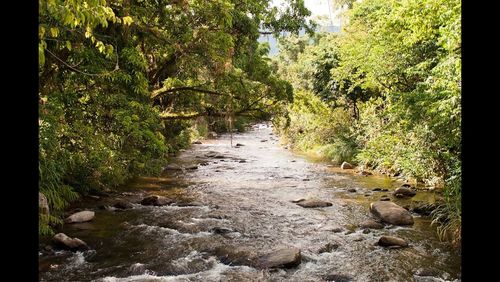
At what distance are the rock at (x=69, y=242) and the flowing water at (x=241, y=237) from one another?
181 millimetres

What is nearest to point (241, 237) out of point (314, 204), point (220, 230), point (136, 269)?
point (220, 230)

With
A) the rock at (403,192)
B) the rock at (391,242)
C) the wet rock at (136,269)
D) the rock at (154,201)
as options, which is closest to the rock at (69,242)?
the wet rock at (136,269)

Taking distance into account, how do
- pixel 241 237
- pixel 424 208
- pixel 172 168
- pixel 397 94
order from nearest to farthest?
pixel 241 237 < pixel 424 208 < pixel 397 94 < pixel 172 168

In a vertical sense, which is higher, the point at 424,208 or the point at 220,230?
the point at 424,208

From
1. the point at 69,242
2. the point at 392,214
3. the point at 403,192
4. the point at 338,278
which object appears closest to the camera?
the point at 338,278

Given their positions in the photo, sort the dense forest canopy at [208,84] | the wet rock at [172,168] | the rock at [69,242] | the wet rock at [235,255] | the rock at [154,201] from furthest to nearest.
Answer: the wet rock at [172,168] < the rock at [154,201] < the dense forest canopy at [208,84] < the rock at [69,242] < the wet rock at [235,255]

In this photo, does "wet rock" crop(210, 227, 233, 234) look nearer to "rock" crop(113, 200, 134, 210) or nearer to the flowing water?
the flowing water

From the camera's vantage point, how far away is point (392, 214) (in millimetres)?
10055

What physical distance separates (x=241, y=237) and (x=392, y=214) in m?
3.88

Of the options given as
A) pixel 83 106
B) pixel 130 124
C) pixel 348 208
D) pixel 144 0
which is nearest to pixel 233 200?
pixel 348 208

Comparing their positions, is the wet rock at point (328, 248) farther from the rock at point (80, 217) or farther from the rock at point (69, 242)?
the rock at point (80, 217)

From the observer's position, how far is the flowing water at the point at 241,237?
6.89 m

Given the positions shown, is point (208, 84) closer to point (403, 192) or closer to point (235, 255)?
point (403, 192)

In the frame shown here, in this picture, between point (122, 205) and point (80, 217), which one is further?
point (122, 205)
